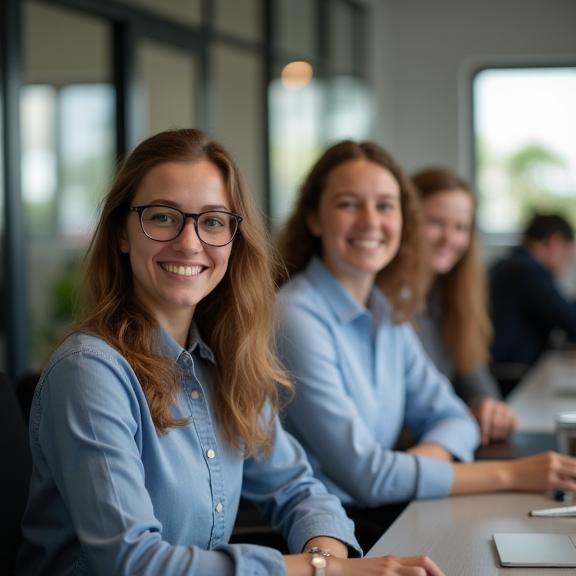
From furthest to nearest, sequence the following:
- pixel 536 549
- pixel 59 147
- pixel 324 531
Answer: pixel 59 147 < pixel 324 531 < pixel 536 549

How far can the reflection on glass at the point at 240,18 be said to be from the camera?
5605 millimetres

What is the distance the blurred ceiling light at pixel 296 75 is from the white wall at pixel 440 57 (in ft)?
5.79

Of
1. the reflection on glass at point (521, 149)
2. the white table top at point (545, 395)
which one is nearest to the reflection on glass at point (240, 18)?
the white table top at point (545, 395)

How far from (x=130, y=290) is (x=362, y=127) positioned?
22.0 ft

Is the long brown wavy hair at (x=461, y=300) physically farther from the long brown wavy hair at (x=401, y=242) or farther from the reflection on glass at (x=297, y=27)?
the reflection on glass at (x=297, y=27)

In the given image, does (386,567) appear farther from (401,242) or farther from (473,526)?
(401,242)

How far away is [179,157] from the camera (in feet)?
5.34

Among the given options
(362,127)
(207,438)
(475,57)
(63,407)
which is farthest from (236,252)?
(475,57)

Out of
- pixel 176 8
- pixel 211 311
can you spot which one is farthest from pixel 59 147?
pixel 211 311

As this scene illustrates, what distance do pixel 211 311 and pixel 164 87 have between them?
3.34m

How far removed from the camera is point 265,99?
6.27 meters

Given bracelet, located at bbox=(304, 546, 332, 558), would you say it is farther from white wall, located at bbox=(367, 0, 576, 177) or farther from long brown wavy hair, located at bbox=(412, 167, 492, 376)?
white wall, located at bbox=(367, 0, 576, 177)

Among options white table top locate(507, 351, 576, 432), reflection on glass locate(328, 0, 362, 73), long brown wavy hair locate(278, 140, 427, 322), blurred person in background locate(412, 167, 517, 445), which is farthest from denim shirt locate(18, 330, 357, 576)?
reflection on glass locate(328, 0, 362, 73)

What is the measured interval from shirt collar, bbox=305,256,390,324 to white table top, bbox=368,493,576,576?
525 millimetres
